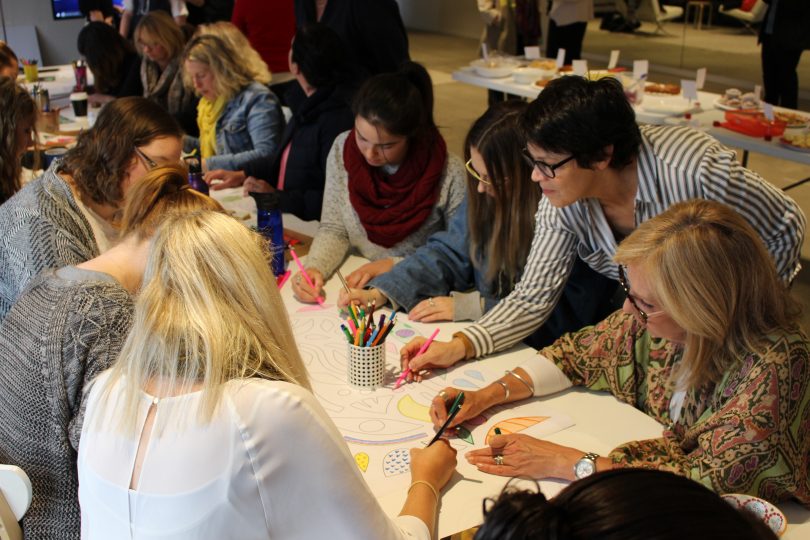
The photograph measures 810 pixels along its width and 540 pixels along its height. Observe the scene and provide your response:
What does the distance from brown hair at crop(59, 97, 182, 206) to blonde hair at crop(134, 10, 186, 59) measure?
8.17 feet

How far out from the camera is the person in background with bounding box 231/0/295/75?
5.32 metres

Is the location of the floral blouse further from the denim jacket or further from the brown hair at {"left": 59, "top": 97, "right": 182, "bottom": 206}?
the denim jacket

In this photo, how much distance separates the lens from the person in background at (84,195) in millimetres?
2080

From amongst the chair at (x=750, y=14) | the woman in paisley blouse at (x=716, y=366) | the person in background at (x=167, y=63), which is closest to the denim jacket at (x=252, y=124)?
the person in background at (x=167, y=63)

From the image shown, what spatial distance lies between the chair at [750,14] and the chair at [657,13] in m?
0.61

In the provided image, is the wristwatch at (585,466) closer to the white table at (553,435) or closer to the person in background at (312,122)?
the white table at (553,435)

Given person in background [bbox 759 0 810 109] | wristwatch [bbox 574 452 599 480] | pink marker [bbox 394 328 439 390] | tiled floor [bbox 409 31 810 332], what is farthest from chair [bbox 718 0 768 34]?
wristwatch [bbox 574 452 599 480]

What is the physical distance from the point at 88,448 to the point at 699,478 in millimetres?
1087

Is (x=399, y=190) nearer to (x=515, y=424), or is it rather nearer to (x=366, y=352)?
(x=366, y=352)

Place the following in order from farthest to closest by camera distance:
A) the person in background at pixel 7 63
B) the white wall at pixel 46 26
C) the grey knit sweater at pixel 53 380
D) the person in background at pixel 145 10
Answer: the white wall at pixel 46 26 → the person in background at pixel 145 10 → the person in background at pixel 7 63 → the grey knit sweater at pixel 53 380

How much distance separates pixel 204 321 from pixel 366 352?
0.71 m

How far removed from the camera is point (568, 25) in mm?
7078

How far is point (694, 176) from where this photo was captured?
2010 mm

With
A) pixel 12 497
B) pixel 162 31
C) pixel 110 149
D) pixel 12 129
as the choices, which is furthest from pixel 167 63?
pixel 12 497
